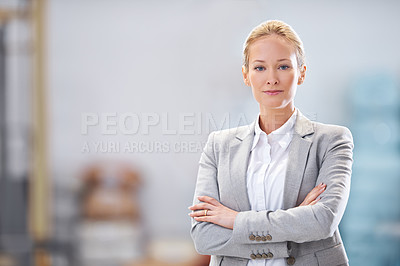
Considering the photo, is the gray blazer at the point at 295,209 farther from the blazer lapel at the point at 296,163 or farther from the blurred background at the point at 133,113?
the blurred background at the point at 133,113

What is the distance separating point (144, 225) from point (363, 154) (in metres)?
1.37

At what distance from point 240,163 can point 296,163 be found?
158 millimetres

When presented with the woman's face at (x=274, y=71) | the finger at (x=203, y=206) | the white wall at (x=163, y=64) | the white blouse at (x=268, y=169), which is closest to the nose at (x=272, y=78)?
the woman's face at (x=274, y=71)

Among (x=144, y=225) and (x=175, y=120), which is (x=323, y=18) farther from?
(x=144, y=225)

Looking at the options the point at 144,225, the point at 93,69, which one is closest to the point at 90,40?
the point at 93,69

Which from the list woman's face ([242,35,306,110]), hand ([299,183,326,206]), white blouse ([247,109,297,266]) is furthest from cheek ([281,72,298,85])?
hand ([299,183,326,206])

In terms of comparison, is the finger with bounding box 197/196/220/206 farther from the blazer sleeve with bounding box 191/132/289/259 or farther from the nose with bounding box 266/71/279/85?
the nose with bounding box 266/71/279/85

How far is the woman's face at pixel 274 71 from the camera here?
4.98 feet

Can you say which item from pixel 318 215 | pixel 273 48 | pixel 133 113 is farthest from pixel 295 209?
pixel 133 113

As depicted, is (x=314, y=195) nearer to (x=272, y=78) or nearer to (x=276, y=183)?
(x=276, y=183)

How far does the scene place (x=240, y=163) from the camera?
157cm

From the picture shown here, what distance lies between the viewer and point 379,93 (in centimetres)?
335

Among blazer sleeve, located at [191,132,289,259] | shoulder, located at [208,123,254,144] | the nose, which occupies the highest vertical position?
the nose

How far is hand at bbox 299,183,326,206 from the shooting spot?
4.83 ft
